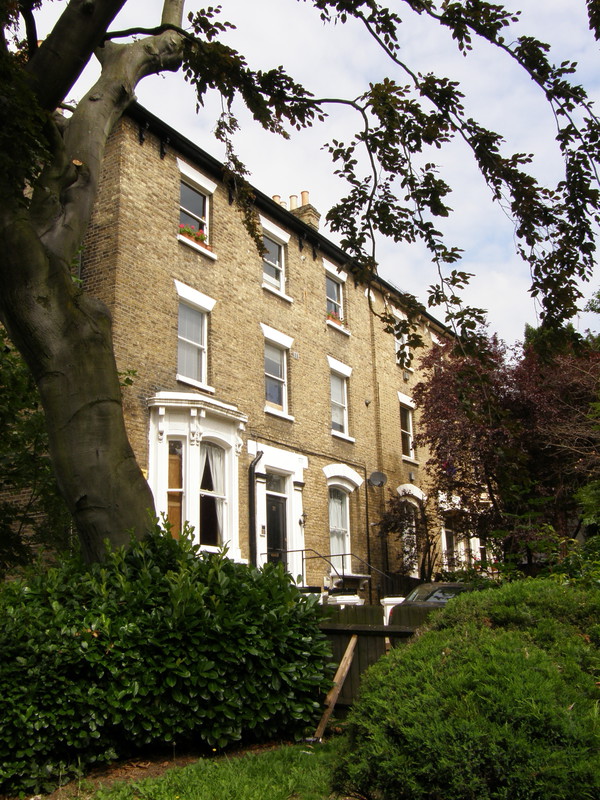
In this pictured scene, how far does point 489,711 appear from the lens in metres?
3.53

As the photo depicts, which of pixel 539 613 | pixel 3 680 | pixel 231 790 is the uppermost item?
pixel 539 613

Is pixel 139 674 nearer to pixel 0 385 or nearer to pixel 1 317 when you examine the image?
pixel 1 317

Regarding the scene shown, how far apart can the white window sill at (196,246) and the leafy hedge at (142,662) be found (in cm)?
1097

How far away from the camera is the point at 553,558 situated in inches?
311

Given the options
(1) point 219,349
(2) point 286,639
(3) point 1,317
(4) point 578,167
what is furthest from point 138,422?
(4) point 578,167

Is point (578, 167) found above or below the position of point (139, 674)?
above

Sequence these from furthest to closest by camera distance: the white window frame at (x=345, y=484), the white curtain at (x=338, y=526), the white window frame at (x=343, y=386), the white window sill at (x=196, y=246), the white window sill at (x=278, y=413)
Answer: the white window frame at (x=343, y=386)
the white curtain at (x=338, y=526)
the white window frame at (x=345, y=484)
the white window sill at (x=278, y=413)
the white window sill at (x=196, y=246)

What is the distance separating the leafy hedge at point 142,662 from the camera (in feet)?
19.6

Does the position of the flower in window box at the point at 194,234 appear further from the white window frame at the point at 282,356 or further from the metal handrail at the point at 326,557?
the metal handrail at the point at 326,557

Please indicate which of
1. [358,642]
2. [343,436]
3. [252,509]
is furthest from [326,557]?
[358,642]

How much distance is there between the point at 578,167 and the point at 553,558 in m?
3.78

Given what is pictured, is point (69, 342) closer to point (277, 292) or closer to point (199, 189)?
point (199, 189)

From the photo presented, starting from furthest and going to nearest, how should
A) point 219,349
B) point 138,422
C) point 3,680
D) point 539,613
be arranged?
point 219,349 < point 138,422 < point 3,680 < point 539,613

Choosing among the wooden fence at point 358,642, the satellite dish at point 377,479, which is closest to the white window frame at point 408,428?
the satellite dish at point 377,479
